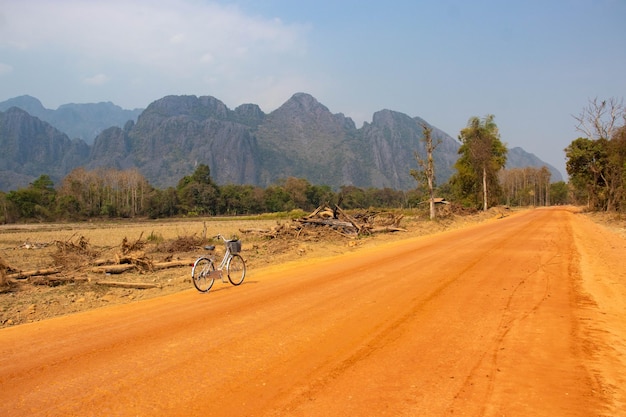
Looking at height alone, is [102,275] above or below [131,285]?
below

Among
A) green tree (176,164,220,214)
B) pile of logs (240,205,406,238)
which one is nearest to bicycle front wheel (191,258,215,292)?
pile of logs (240,205,406,238)

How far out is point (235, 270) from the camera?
33.6 ft

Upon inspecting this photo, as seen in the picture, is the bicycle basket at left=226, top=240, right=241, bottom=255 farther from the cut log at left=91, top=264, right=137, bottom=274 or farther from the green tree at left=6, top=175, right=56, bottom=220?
the green tree at left=6, top=175, right=56, bottom=220

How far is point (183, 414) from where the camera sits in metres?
3.60

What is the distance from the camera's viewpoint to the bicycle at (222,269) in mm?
9266

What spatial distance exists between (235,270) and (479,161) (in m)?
52.7

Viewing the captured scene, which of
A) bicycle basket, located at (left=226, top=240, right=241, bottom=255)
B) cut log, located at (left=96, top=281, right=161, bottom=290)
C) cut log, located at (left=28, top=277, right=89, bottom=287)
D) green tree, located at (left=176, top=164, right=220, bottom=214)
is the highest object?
green tree, located at (left=176, top=164, right=220, bottom=214)

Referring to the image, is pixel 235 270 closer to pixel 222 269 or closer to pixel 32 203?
pixel 222 269

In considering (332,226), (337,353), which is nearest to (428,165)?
(332,226)

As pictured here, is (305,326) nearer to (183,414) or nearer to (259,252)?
(183,414)

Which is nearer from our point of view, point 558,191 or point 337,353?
point 337,353

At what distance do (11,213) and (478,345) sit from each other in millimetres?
79409

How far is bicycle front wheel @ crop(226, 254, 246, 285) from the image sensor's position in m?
10.0

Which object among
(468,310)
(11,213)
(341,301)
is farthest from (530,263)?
(11,213)
